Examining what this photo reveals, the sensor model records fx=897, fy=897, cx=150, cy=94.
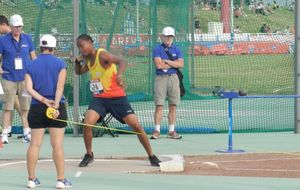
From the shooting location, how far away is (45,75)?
10.4 metres

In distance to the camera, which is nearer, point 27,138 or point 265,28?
point 27,138

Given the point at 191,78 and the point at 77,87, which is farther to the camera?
the point at 191,78

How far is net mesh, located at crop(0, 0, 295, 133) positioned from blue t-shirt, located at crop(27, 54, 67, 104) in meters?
5.71

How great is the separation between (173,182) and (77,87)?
5530 mm

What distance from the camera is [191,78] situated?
2202 centimetres

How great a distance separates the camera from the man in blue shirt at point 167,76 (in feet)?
50.1

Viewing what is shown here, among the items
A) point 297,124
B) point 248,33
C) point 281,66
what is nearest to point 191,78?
point 248,33

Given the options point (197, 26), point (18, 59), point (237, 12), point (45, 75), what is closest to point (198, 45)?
point (197, 26)

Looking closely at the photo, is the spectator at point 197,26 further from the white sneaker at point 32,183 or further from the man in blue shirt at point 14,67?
the white sneaker at point 32,183

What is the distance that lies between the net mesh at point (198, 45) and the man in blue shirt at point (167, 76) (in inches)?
46.7

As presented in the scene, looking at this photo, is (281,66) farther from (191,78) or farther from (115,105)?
(115,105)

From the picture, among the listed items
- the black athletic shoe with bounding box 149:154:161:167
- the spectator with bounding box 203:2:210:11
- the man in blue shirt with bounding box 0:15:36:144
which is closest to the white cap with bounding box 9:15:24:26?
the man in blue shirt with bounding box 0:15:36:144

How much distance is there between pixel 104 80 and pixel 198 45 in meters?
9.25

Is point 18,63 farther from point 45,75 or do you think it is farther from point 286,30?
point 286,30
